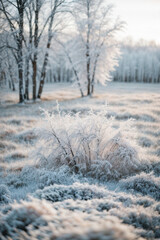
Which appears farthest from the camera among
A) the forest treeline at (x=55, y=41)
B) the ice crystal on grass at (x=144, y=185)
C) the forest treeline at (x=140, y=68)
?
the forest treeline at (x=140, y=68)

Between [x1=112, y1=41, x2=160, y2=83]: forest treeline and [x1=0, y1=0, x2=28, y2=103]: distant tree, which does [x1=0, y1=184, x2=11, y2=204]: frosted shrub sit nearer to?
[x1=0, y1=0, x2=28, y2=103]: distant tree

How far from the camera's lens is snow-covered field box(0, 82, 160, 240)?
5.01ft

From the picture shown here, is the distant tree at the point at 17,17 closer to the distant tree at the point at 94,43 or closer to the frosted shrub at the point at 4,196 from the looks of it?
the distant tree at the point at 94,43

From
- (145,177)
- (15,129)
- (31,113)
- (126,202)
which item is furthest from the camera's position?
(31,113)

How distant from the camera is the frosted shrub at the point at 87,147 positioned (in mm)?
3889

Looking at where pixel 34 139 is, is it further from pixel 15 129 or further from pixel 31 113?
pixel 31 113

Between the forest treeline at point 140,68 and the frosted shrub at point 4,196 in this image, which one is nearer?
the frosted shrub at point 4,196

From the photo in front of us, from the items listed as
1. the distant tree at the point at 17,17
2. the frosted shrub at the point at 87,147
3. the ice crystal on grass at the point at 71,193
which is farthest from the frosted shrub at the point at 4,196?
the distant tree at the point at 17,17

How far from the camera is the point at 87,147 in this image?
13.6ft

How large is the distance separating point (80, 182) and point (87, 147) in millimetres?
955

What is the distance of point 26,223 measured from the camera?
163 cm

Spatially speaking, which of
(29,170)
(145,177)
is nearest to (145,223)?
(145,177)

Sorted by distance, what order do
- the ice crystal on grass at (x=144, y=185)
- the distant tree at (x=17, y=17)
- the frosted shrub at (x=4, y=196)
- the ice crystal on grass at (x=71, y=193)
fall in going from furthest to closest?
the distant tree at (x=17, y=17) → the ice crystal on grass at (x=144, y=185) → the frosted shrub at (x=4, y=196) → the ice crystal on grass at (x=71, y=193)

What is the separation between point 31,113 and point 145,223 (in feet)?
32.2
